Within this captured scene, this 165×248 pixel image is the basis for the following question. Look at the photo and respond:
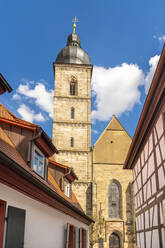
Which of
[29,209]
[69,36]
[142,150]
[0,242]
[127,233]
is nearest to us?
[0,242]

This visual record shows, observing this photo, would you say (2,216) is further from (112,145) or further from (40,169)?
(112,145)

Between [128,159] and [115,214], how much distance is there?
1862 cm

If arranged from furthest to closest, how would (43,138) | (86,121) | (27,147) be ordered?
(86,121)
(43,138)
(27,147)

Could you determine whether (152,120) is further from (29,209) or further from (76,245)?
(76,245)

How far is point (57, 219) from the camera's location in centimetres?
968

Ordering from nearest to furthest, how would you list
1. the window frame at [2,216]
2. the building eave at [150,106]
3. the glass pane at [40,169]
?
the window frame at [2,216], the building eave at [150,106], the glass pane at [40,169]

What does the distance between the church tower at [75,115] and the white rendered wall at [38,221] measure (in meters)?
22.0

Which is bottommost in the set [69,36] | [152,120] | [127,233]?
[127,233]

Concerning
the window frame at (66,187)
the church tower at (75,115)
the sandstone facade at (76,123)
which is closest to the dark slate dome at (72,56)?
the church tower at (75,115)

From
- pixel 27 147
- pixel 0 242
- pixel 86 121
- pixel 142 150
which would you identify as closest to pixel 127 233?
pixel 86 121

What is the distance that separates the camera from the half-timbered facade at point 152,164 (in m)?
8.48

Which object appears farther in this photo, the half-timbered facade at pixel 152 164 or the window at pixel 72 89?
the window at pixel 72 89

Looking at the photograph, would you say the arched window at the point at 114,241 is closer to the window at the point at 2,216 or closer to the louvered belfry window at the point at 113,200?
the louvered belfry window at the point at 113,200

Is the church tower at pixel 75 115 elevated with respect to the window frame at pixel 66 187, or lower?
elevated
